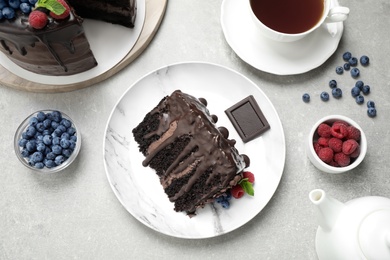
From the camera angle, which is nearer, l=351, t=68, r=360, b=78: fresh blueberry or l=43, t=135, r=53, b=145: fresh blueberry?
l=43, t=135, r=53, b=145: fresh blueberry

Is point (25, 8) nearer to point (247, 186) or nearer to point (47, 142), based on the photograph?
point (47, 142)

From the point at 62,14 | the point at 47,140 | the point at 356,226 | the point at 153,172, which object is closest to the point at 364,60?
the point at 356,226

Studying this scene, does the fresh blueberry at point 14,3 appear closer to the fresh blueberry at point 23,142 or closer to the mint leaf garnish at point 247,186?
the fresh blueberry at point 23,142

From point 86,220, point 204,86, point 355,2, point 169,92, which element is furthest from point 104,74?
point 355,2

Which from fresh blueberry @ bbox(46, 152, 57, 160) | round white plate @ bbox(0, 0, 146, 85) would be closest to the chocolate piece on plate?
round white plate @ bbox(0, 0, 146, 85)

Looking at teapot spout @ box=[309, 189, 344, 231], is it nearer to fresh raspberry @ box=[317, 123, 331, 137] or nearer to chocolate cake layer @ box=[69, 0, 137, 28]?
fresh raspberry @ box=[317, 123, 331, 137]

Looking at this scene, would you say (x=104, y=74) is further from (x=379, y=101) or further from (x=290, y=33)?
(x=379, y=101)
